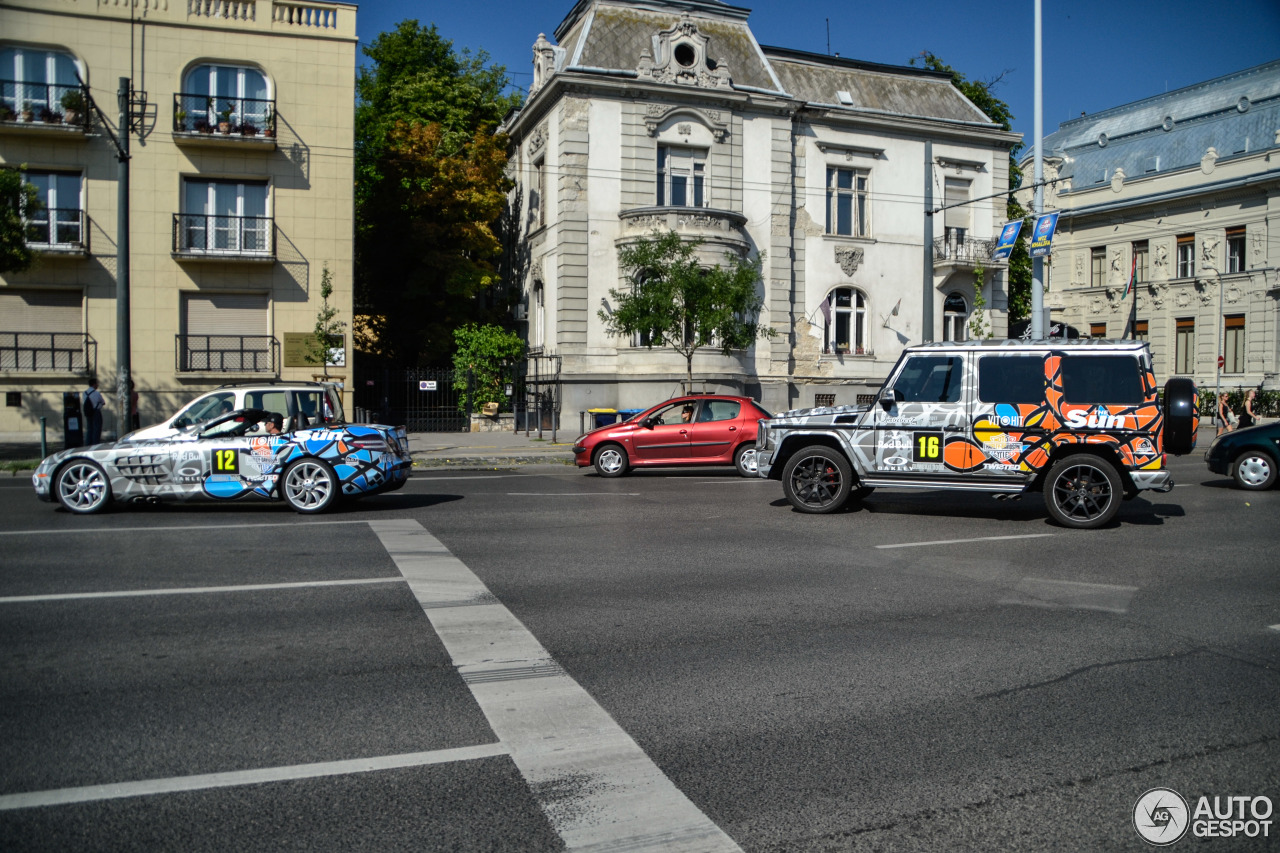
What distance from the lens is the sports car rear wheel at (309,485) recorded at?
12328mm

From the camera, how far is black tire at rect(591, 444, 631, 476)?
18578 millimetres

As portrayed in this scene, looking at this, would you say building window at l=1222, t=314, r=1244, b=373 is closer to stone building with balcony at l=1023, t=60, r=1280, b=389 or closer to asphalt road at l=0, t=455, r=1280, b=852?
stone building with balcony at l=1023, t=60, r=1280, b=389

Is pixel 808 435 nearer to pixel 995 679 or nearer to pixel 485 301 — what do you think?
pixel 995 679

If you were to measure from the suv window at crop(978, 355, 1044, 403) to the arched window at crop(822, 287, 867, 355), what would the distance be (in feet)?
80.0

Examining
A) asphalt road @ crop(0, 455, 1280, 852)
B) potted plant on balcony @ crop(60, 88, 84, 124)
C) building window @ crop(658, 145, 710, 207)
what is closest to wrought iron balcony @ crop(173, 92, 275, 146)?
potted plant on balcony @ crop(60, 88, 84, 124)

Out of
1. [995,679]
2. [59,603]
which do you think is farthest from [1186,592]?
[59,603]

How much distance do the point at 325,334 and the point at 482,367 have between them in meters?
7.97

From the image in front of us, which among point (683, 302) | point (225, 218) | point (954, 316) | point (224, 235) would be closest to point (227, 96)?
point (225, 218)

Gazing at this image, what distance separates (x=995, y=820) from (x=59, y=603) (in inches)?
254

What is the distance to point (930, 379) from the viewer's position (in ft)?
39.8

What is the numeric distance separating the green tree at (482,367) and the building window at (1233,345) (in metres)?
33.1

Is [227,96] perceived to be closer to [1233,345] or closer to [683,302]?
[683,302]

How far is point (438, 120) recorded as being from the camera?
3788 centimetres

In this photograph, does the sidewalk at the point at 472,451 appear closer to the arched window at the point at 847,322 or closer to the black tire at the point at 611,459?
the black tire at the point at 611,459
